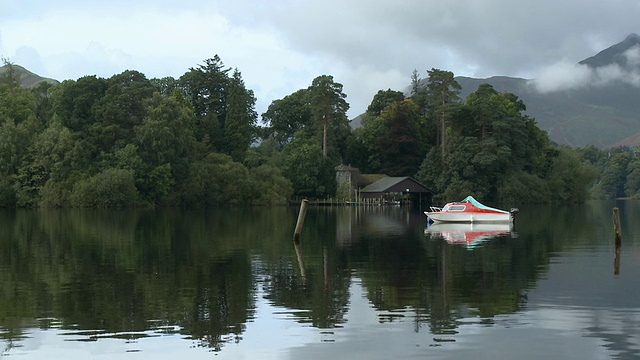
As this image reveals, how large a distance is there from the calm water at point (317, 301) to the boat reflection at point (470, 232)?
169 inches

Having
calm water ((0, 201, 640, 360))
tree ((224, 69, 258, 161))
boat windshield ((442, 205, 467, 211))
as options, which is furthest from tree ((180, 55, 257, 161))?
calm water ((0, 201, 640, 360))

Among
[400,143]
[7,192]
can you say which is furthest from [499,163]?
[7,192]

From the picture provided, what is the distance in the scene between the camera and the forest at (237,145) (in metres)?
95.6

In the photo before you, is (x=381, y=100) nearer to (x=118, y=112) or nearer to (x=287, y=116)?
(x=287, y=116)

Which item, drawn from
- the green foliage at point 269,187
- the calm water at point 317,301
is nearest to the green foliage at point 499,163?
the green foliage at point 269,187

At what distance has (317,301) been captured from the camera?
66.1 ft

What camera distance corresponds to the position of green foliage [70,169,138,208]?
9181 centimetres

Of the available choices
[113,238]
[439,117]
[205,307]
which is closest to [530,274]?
[205,307]

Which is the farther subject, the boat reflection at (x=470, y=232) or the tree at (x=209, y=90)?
the tree at (x=209, y=90)

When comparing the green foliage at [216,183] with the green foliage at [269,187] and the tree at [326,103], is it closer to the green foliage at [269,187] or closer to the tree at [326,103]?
the green foliage at [269,187]

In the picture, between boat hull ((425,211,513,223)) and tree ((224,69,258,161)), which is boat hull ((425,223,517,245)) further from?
tree ((224,69,258,161))

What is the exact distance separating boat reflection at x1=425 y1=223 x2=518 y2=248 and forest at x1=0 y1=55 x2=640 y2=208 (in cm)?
5006

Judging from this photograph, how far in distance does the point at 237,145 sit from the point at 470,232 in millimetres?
71704

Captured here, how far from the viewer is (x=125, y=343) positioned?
1506 centimetres
